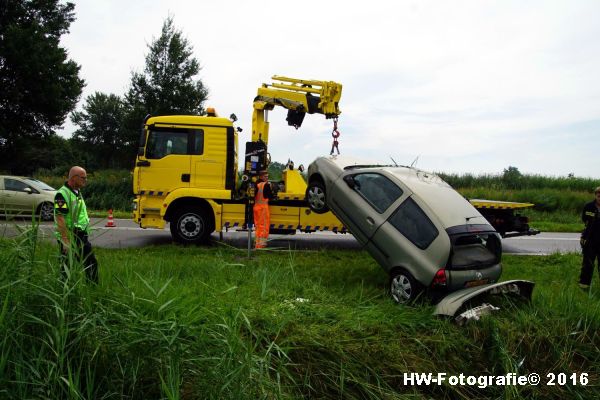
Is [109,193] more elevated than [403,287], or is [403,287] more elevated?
[109,193]

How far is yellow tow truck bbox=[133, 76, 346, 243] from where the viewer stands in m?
9.79

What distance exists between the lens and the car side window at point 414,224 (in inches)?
214

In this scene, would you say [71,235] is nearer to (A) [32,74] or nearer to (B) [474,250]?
(B) [474,250]

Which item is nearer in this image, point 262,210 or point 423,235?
point 423,235

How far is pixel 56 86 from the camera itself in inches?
833

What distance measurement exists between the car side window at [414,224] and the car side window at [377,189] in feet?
0.75

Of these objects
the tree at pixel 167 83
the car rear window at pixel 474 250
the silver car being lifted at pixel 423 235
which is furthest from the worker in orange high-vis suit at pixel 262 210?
the tree at pixel 167 83

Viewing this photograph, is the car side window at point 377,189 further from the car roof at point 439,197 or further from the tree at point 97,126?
the tree at point 97,126

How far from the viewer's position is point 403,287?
18.0ft

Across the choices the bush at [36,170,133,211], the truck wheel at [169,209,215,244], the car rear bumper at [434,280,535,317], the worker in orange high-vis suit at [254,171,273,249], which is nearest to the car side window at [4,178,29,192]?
the bush at [36,170,133,211]

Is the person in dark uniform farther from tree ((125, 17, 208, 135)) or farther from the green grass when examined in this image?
tree ((125, 17, 208, 135))

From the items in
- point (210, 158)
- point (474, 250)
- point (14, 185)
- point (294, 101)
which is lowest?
point (474, 250)

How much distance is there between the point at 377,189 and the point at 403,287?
1481mm

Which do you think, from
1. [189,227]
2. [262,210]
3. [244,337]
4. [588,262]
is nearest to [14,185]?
[189,227]
